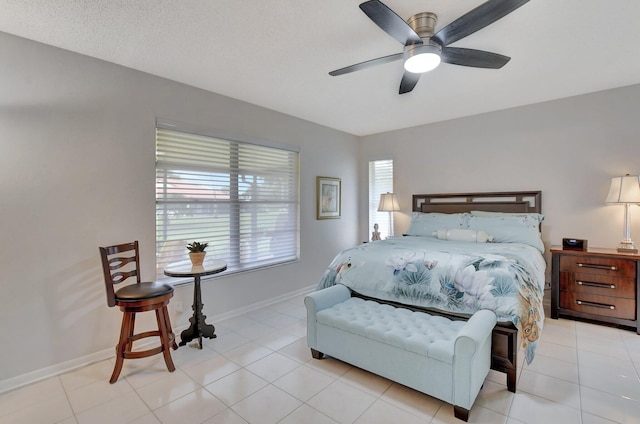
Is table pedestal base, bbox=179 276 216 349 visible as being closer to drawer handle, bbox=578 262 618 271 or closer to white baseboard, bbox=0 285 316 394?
white baseboard, bbox=0 285 316 394

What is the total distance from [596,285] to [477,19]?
3.14m

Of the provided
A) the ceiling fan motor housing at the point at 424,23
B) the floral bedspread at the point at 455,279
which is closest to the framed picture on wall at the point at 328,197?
the floral bedspread at the point at 455,279

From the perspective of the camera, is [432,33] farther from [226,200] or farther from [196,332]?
[196,332]

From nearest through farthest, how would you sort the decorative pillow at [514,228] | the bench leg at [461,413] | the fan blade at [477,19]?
the fan blade at [477,19], the bench leg at [461,413], the decorative pillow at [514,228]

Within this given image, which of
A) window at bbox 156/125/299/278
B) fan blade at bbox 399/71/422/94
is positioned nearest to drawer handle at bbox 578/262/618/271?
fan blade at bbox 399/71/422/94

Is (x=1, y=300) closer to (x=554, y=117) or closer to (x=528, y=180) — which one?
(x=528, y=180)

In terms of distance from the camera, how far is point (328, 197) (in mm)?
4812

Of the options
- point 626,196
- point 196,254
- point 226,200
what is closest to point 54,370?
point 196,254

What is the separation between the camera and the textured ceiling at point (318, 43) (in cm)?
194

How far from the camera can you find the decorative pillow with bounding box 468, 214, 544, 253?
3.47m

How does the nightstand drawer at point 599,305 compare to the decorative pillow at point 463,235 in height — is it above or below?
below

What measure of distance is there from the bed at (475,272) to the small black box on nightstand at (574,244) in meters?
0.27

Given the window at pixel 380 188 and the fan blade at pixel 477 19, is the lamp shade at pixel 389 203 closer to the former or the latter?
the window at pixel 380 188

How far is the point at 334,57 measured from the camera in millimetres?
2588
